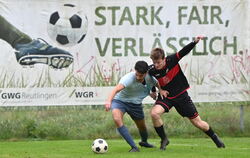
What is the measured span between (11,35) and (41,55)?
0.84 m

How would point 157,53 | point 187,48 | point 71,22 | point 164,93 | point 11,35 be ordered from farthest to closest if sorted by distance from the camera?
point 71,22 → point 11,35 → point 164,93 → point 187,48 → point 157,53

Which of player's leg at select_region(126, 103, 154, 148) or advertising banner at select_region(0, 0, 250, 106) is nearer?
player's leg at select_region(126, 103, 154, 148)

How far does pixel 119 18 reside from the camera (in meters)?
16.0

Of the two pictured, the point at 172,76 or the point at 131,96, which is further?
the point at 131,96

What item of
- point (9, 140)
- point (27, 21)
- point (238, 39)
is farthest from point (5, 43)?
point (238, 39)

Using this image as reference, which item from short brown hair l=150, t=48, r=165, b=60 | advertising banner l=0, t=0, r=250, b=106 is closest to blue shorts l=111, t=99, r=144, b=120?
short brown hair l=150, t=48, r=165, b=60

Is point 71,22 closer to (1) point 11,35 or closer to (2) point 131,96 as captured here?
(1) point 11,35

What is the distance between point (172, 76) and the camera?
435 inches

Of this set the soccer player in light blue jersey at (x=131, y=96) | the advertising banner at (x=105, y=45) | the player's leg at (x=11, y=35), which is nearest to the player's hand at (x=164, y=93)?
the soccer player in light blue jersey at (x=131, y=96)

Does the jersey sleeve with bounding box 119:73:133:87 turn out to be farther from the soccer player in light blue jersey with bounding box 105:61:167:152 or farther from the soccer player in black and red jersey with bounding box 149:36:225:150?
the soccer player in black and red jersey with bounding box 149:36:225:150

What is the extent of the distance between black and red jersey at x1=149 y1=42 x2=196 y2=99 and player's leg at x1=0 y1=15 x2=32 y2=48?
18.5 ft

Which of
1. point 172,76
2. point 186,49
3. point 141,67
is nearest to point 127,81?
point 141,67

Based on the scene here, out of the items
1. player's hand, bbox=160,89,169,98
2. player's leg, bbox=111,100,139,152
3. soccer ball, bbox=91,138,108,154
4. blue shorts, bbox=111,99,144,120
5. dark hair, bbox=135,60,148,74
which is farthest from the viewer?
blue shorts, bbox=111,99,144,120

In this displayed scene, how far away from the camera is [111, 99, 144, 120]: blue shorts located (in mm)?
11151
